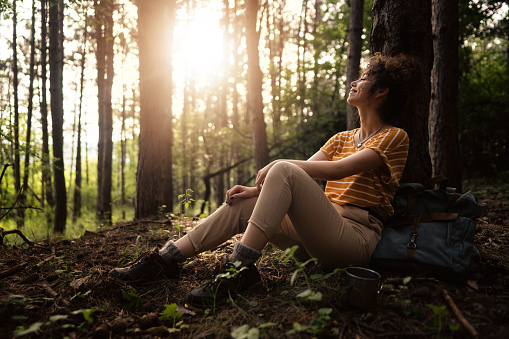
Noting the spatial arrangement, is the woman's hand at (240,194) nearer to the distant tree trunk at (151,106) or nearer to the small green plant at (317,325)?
the small green plant at (317,325)

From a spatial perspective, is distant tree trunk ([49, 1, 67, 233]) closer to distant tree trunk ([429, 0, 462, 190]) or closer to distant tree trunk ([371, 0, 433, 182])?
distant tree trunk ([371, 0, 433, 182])

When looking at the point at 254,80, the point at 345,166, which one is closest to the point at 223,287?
the point at 345,166

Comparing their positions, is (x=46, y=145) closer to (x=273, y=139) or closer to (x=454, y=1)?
(x=273, y=139)

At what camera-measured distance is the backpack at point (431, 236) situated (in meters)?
1.86

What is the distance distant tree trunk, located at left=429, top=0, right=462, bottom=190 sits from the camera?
4395 millimetres

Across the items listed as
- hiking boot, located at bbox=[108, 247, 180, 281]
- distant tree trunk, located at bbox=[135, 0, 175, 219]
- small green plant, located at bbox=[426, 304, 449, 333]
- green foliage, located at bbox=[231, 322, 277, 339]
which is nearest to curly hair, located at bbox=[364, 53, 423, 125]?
small green plant, located at bbox=[426, 304, 449, 333]

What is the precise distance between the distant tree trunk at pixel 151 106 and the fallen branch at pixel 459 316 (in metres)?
4.40

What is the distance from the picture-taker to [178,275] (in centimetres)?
229

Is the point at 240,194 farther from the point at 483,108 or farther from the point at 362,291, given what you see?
the point at 483,108

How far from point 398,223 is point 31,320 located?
2.44 metres

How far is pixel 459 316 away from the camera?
147 centimetres

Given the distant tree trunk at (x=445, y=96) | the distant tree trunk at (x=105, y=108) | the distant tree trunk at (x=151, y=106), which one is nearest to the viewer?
the distant tree trunk at (x=445, y=96)

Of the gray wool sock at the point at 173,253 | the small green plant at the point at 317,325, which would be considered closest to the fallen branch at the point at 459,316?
the small green plant at the point at 317,325

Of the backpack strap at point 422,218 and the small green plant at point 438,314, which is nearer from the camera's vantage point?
the small green plant at point 438,314
